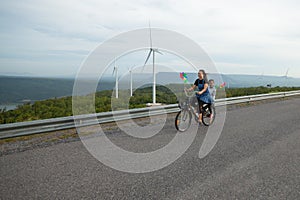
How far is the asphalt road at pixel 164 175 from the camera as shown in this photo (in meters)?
3.60

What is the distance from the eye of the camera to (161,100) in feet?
44.5

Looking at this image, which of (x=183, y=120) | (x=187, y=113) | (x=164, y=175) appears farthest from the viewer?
(x=187, y=113)

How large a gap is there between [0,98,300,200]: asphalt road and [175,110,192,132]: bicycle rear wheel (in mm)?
1299

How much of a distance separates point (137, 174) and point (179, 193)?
0.95 meters

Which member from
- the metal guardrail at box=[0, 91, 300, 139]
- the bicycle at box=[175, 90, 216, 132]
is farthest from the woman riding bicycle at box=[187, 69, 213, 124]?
the metal guardrail at box=[0, 91, 300, 139]

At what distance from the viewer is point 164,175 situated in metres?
4.29

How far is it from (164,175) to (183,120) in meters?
3.70

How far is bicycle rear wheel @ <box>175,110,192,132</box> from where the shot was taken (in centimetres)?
762

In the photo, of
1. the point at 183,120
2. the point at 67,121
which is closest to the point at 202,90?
the point at 183,120

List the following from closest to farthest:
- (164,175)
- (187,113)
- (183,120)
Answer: (164,175) < (183,120) < (187,113)

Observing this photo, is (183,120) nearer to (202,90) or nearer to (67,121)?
(202,90)

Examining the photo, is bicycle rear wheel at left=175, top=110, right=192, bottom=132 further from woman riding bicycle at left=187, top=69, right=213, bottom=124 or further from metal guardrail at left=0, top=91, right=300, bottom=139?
metal guardrail at left=0, top=91, right=300, bottom=139

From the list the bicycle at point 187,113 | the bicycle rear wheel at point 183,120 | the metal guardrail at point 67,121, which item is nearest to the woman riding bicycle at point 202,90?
the bicycle at point 187,113

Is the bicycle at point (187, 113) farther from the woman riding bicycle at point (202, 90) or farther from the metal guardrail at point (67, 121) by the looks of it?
the metal guardrail at point (67, 121)
